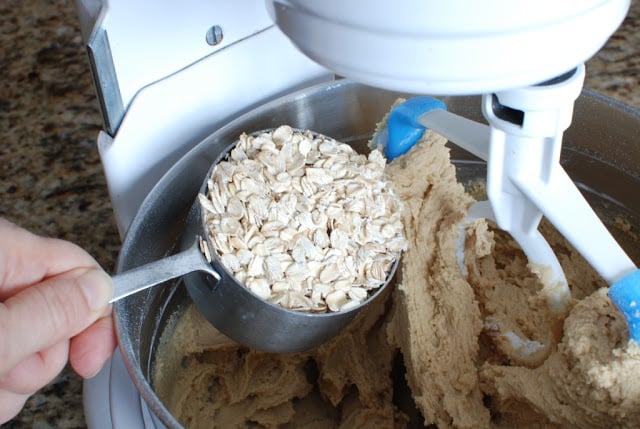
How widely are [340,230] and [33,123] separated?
54 centimetres

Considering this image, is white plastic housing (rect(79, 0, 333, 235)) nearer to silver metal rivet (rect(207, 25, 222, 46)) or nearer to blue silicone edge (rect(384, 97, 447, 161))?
silver metal rivet (rect(207, 25, 222, 46))

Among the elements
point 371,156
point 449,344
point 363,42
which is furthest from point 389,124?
point 363,42

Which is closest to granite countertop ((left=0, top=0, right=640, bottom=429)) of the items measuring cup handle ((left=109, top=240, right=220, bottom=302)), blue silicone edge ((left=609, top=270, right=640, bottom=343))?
measuring cup handle ((left=109, top=240, right=220, bottom=302))

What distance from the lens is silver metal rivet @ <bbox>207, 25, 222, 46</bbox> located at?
2.07 feet

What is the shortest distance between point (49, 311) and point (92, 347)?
0.10 meters

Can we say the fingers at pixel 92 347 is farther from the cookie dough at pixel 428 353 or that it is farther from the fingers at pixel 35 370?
the cookie dough at pixel 428 353

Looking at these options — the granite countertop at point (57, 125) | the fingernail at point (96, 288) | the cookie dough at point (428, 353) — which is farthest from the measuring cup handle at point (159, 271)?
the granite countertop at point (57, 125)

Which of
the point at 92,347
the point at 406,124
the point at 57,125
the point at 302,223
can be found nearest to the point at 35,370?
the point at 92,347

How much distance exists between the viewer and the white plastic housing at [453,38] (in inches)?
13.2

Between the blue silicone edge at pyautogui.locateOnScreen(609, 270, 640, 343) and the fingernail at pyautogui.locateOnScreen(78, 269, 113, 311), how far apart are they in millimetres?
Result: 345

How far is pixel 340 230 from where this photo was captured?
0.62 meters

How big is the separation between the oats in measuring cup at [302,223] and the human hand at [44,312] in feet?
0.36

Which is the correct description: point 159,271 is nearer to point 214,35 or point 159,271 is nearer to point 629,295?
point 214,35

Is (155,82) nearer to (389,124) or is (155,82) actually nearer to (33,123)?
(389,124)
